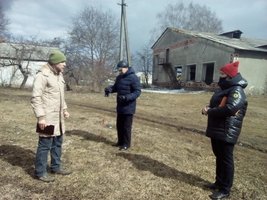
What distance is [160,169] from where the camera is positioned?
5.82 m

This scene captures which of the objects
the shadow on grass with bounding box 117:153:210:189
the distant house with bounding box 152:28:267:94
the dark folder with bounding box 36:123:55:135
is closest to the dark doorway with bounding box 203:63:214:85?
the distant house with bounding box 152:28:267:94

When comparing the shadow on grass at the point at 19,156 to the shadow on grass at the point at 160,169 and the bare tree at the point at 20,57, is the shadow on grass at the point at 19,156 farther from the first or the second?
the bare tree at the point at 20,57

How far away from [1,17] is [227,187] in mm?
34564

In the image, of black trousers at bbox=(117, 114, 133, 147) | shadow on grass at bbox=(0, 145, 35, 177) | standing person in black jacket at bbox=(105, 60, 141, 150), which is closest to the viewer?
shadow on grass at bbox=(0, 145, 35, 177)

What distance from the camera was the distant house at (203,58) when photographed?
29047 millimetres

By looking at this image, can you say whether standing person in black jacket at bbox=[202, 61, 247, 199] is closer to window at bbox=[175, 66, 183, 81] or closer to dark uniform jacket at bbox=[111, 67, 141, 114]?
dark uniform jacket at bbox=[111, 67, 141, 114]

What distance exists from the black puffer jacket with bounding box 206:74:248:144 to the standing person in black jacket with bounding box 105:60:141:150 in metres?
2.37

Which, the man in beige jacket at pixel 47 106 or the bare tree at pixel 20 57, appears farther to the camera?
the bare tree at pixel 20 57

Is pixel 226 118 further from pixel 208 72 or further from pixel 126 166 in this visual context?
pixel 208 72

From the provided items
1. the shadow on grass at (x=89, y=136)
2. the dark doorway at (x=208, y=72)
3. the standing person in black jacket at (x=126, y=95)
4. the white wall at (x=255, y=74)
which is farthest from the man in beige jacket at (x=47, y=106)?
the dark doorway at (x=208, y=72)

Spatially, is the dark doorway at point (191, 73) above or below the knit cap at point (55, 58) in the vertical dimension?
below

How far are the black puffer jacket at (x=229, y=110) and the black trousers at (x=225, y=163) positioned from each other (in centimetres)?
12

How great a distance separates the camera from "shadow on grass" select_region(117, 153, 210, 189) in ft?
17.5

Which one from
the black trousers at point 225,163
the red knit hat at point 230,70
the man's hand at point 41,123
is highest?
the red knit hat at point 230,70
